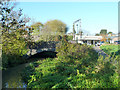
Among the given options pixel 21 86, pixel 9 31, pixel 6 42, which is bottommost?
pixel 21 86

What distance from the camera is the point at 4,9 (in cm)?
1023

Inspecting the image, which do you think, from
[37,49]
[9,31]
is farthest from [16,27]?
[37,49]

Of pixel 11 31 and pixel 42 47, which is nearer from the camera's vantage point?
pixel 11 31

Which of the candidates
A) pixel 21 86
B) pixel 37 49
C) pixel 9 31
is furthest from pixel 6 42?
pixel 37 49

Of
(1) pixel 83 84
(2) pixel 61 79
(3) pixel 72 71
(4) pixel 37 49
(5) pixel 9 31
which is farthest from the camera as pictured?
(4) pixel 37 49

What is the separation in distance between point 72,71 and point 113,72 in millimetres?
2319

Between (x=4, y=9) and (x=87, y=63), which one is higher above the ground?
(x=4, y=9)

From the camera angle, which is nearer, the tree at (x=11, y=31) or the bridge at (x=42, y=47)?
the tree at (x=11, y=31)

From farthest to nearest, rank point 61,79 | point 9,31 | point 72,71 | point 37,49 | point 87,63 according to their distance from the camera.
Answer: point 37,49 < point 9,31 < point 87,63 < point 72,71 < point 61,79

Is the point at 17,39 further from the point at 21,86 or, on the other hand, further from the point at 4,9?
the point at 21,86

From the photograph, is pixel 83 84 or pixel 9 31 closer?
pixel 83 84

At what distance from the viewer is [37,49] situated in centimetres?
1592

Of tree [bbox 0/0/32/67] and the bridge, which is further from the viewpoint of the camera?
the bridge

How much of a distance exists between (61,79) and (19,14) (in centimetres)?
679
